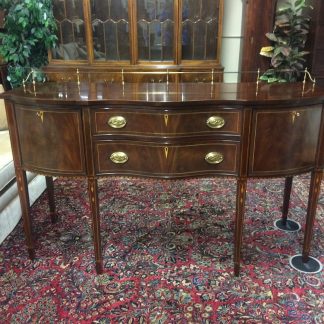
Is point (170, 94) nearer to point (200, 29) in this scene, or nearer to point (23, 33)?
point (23, 33)

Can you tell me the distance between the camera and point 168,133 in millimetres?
1271

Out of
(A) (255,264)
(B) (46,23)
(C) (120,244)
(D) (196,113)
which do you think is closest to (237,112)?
(D) (196,113)

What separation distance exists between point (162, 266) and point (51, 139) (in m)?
0.78

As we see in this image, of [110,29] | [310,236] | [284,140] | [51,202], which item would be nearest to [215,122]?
[284,140]

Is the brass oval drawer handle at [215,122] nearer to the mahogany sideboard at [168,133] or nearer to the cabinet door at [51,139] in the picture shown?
the mahogany sideboard at [168,133]

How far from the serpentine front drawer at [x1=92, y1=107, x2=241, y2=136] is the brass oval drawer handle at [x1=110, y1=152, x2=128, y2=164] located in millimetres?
92

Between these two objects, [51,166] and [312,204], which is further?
[312,204]

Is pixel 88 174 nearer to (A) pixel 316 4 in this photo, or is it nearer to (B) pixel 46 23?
(B) pixel 46 23

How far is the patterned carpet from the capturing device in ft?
4.31

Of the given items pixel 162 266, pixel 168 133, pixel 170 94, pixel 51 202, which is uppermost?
pixel 170 94

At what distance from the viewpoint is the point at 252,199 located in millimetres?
2221

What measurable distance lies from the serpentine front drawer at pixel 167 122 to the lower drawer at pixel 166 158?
52 millimetres

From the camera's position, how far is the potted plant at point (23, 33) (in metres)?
2.64

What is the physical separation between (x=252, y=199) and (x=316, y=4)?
74.8 inches
